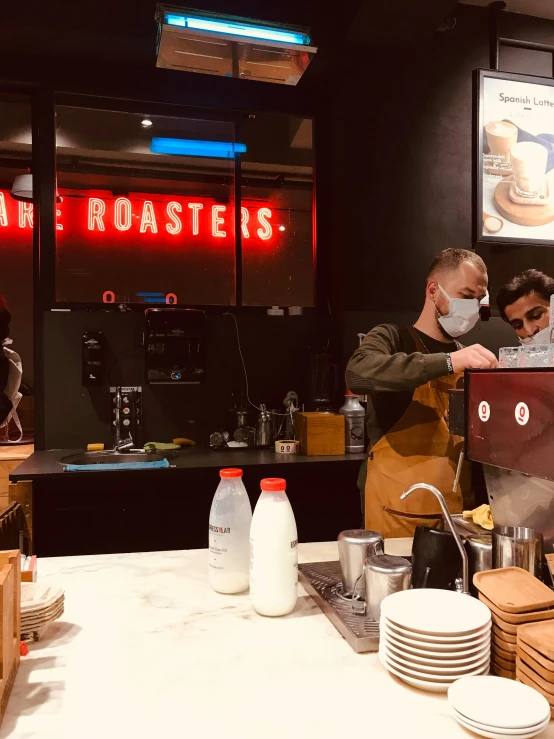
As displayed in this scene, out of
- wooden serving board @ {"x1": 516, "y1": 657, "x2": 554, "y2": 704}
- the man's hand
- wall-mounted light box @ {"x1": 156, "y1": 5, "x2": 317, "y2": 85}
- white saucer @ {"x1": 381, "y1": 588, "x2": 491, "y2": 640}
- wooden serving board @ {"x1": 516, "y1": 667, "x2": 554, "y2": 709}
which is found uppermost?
wall-mounted light box @ {"x1": 156, "y1": 5, "x2": 317, "y2": 85}

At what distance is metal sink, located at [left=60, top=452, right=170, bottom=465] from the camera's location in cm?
319

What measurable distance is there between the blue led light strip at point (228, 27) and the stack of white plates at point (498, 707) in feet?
7.50

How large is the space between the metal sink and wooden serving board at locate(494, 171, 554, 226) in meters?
2.51

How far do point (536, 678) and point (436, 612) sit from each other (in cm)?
19

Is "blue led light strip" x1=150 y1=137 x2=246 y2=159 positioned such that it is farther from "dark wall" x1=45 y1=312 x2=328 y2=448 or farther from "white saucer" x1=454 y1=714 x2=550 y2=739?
"white saucer" x1=454 y1=714 x2=550 y2=739

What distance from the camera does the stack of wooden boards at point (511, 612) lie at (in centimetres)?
98

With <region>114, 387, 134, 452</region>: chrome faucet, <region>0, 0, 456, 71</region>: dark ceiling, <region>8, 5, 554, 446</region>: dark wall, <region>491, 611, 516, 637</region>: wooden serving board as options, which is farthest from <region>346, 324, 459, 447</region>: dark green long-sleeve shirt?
<region>0, 0, 456, 71</region>: dark ceiling

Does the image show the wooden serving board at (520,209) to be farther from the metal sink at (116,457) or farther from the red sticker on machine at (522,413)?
the red sticker on machine at (522,413)

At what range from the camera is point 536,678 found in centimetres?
91

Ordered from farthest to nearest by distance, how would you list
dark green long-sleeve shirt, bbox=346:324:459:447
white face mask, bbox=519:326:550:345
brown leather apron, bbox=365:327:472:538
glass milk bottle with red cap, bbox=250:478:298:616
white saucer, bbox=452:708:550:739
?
1. white face mask, bbox=519:326:550:345
2. brown leather apron, bbox=365:327:472:538
3. dark green long-sleeve shirt, bbox=346:324:459:447
4. glass milk bottle with red cap, bbox=250:478:298:616
5. white saucer, bbox=452:708:550:739

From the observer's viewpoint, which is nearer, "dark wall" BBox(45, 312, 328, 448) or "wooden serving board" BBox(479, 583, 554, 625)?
"wooden serving board" BBox(479, 583, 554, 625)

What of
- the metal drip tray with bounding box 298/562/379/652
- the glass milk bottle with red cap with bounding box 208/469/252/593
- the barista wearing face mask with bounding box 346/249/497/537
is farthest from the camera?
the barista wearing face mask with bounding box 346/249/497/537

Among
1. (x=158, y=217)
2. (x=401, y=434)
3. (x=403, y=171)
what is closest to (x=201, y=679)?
(x=401, y=434)

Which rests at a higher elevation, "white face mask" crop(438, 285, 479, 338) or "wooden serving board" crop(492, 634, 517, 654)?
"white face mask" crop(438, 285, 479, 338)
